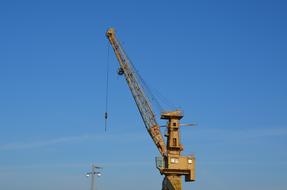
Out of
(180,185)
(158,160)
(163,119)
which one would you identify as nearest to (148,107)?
(163,119)

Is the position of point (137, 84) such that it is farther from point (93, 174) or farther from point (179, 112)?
point (93, 174)

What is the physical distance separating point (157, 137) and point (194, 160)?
29.9 ft

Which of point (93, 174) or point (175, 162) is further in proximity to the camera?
point (175, 162)

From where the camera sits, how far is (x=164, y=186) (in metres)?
99.2

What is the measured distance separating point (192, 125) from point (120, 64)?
2000cm

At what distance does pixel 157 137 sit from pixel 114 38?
2325 cm

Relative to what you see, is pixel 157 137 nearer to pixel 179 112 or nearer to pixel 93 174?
pixel 179 112

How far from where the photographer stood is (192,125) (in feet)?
322

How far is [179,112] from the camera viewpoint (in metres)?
98.4

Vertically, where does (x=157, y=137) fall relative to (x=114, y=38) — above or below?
below

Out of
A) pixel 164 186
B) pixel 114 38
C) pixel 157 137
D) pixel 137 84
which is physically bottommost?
pixel 164 186

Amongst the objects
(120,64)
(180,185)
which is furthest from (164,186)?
(120,64)

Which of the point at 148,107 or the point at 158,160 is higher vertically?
the point at 148,107

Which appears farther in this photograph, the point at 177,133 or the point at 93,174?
the point at 177,133
